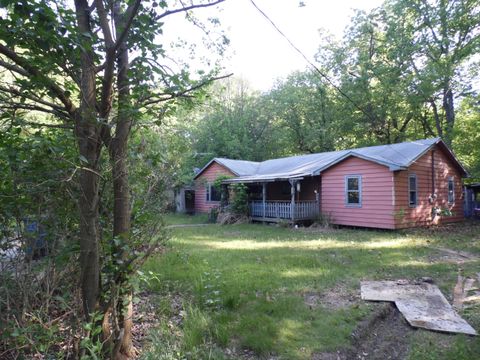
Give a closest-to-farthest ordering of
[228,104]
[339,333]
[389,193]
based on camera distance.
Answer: [339,333] → [389,193] → [228,104]

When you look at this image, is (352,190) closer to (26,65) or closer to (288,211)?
(288,211)

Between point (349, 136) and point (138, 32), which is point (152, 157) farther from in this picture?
point (349, 136)

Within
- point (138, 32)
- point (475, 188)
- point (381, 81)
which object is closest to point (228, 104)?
point (381, 81)

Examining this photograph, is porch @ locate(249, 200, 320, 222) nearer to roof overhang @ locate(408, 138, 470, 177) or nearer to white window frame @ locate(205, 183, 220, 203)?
roof overhang @ locate(408, 138, 470, 177)

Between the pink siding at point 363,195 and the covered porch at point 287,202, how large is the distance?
82 cm

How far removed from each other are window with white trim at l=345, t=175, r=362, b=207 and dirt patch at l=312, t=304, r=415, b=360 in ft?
33.0

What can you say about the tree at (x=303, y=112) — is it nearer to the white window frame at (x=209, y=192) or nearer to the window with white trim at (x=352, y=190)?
the white window frame at (x=209, y=192)

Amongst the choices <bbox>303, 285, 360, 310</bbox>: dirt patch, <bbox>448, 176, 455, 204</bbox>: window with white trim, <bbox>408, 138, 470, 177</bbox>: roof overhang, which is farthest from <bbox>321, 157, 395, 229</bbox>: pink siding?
<bbox>303, 285, 360, 310</bbox>: dirt patch

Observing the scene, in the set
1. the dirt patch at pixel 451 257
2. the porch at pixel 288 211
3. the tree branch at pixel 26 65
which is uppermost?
the tree branch at pixel 26 65

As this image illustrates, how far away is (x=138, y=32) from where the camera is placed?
9.84 feet

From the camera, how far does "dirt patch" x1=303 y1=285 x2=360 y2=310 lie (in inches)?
201

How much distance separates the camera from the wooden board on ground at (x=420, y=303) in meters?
4.36

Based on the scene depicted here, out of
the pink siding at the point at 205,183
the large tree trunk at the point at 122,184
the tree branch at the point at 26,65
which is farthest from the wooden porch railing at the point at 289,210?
the tree branch at the point at 26,65

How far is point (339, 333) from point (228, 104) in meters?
33.3
